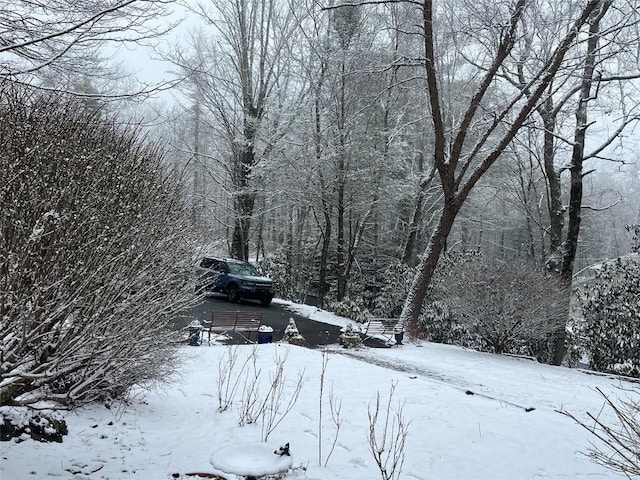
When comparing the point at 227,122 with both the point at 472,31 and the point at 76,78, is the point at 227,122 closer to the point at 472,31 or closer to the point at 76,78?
the point at 472,31

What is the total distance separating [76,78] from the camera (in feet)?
18.4

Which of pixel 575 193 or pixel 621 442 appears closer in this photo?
pixel 621 442

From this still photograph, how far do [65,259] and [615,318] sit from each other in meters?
13.6

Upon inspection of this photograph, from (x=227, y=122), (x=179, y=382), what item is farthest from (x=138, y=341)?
(x=227, y=122)

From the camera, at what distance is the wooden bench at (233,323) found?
11.2 m

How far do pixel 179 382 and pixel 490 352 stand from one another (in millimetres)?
9298

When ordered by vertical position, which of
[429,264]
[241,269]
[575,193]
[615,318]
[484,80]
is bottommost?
[615,318]

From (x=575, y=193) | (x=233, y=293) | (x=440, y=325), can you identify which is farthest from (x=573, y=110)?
(x=233, y=293)

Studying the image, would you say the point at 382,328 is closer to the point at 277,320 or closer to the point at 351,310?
the point at 277,320

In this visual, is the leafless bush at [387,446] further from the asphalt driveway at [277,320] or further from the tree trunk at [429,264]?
the tree trunk at [429,264]

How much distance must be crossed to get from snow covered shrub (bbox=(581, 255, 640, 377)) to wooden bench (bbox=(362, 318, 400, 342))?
18.2ft

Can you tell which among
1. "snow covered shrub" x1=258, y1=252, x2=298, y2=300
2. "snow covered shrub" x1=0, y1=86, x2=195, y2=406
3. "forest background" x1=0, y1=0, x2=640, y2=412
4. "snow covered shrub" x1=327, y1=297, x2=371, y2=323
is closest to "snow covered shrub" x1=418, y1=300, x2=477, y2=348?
"forest background" x1=0, y1=0, x2=640, y2=412

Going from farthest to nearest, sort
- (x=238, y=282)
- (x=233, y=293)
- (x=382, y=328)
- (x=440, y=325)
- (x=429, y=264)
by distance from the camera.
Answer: (x=233, y=293)
(x=238, y=282)
(x=440, y=325)
(x=429, y=264)
(x=382, y=328)

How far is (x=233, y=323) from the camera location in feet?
37.4
